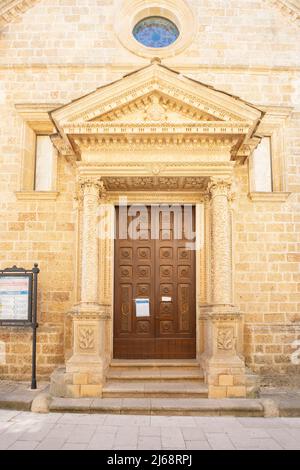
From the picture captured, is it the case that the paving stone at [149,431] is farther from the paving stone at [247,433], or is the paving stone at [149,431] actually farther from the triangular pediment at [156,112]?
the triangular pediment at [156,112]

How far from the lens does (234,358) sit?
284 inches

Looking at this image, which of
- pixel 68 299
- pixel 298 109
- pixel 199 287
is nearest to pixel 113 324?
pixel 68 299

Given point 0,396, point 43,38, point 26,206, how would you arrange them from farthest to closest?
point 43,38
point 26,206
point 0,396

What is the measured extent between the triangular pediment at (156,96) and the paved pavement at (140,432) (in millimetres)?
4996

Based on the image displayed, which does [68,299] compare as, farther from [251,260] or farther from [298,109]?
[298,109]

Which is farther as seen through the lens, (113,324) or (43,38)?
(43,38)

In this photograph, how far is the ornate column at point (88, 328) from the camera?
7.07 meters

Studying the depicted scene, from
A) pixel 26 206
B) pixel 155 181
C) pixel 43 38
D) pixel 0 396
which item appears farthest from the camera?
pixel 43 38

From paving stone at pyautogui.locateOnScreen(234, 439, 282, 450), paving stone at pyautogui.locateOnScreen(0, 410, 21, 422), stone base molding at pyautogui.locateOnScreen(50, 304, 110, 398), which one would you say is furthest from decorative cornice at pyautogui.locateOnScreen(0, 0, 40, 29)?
paving stone at pyautogui.locateOnScreen(234, 439, 282, 450)

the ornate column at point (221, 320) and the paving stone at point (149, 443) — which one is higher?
the ornate column at point (221, 320)

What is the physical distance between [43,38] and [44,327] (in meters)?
6.59

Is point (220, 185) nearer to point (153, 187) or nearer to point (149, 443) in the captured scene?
point (153, 187)

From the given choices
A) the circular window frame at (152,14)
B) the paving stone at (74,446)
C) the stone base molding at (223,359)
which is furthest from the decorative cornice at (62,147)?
the paving stone at (74,446)

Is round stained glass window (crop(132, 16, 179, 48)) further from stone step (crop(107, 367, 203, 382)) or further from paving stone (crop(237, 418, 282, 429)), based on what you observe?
paving stone (crop(237, 418, 282, 429))
